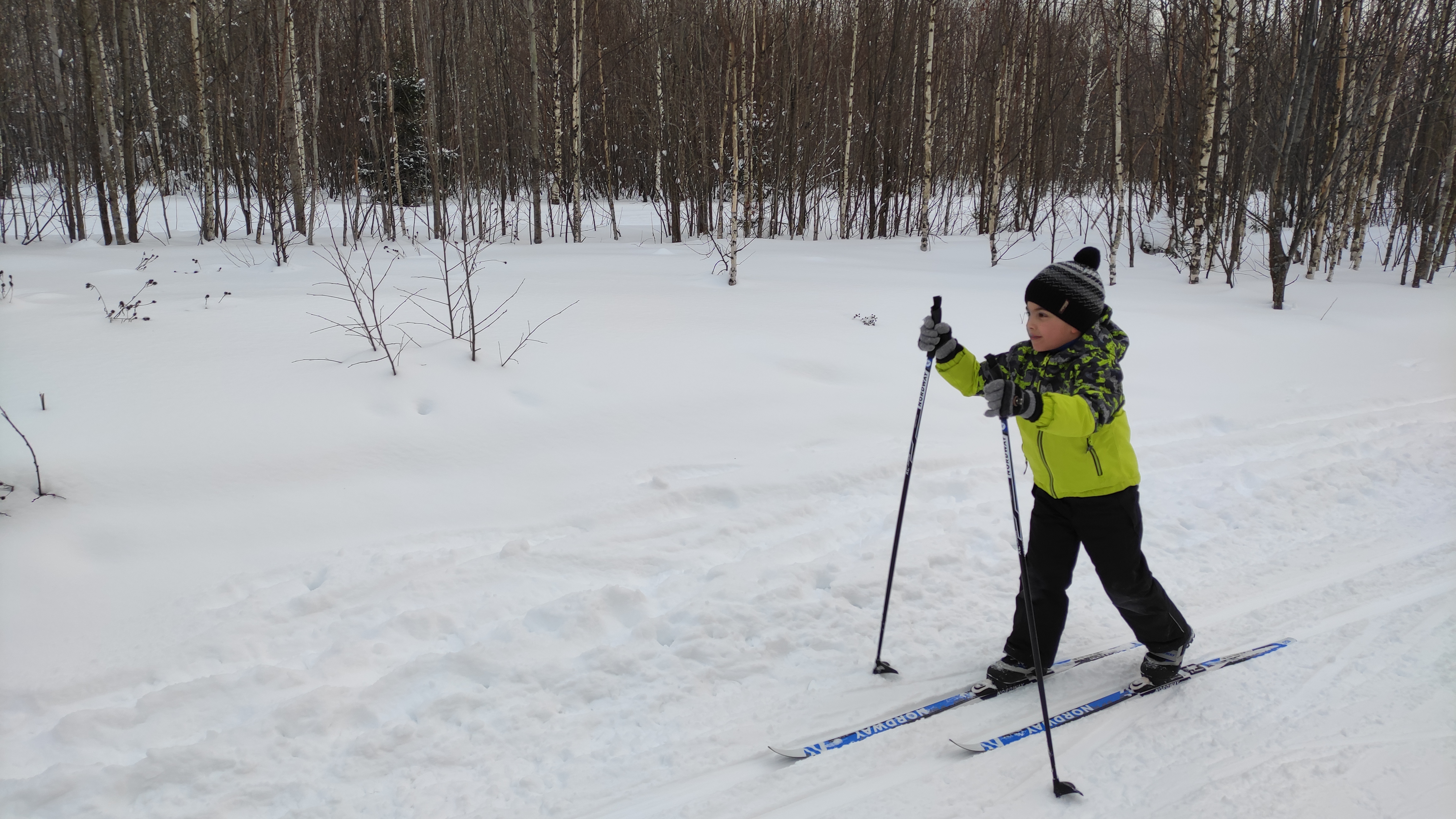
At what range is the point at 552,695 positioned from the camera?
261 centimetres

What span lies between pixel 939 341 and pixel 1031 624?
914mm

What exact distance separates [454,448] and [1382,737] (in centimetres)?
395

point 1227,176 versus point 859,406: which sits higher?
point 1227,176

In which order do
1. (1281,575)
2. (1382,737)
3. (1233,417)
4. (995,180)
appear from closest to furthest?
(1382,737)
(1281,575)
(1233,417)
(995,180)

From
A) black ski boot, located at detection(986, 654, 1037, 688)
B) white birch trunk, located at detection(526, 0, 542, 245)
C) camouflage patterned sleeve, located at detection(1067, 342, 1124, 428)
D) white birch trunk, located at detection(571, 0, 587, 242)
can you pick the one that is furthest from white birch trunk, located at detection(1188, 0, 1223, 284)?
black ski boot, located at detection(986, 654, 1037, 688)

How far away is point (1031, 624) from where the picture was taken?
2.38 m

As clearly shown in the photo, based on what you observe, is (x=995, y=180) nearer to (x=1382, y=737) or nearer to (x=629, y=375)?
(x=629, y=375)

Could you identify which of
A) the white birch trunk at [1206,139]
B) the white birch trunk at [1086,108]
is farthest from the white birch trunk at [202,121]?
the white birch trunk at [1086,108]

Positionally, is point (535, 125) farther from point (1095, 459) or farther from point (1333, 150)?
point (1095, 459)

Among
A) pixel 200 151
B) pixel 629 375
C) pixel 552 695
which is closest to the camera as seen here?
pixel 552 695

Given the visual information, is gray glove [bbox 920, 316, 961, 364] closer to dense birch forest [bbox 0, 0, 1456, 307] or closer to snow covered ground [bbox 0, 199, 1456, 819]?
snow covered ground [bbox 0, 199, 1456, 819]

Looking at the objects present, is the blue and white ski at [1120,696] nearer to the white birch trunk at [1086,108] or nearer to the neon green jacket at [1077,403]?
the neon green jacket at [1077,403]

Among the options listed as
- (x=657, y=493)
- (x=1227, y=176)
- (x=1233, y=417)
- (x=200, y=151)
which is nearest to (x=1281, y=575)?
(x=1233, y=417)

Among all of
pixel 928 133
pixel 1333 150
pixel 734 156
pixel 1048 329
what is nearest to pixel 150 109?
pixel 734 156
